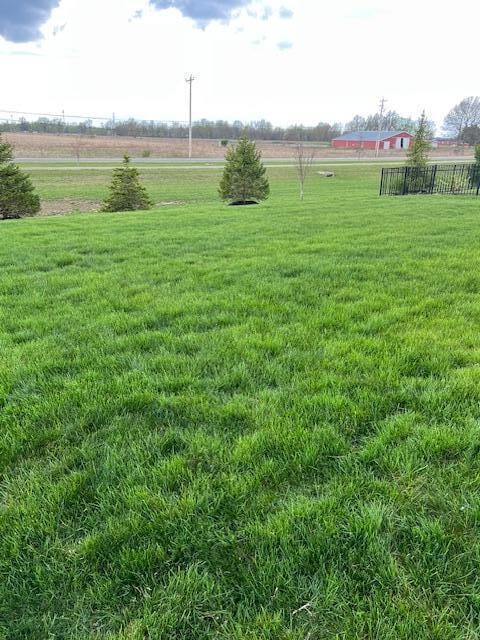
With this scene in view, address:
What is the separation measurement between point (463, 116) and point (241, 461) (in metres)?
103

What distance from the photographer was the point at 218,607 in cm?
151

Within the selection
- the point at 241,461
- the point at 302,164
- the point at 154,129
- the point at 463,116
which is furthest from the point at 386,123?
the point at 241,461

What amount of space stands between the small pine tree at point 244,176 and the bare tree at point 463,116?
83.1 m

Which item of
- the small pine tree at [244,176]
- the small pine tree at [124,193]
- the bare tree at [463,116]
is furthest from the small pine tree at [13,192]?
the bare tree at [463,116]

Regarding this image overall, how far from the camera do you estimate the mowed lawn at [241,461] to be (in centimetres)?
152

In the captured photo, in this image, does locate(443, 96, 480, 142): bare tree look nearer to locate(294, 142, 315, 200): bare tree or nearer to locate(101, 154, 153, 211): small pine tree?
locate(294, 142, 315, 200): bare tree

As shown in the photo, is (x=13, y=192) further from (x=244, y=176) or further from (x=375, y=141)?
(x=375, y=141)

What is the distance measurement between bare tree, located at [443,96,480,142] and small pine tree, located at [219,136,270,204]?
3271 inches

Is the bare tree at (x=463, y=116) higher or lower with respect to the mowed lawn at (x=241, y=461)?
Result: higher

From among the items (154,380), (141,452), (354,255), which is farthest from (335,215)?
(141,452)

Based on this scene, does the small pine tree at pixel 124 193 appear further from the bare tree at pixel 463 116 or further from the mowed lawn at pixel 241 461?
the bare tree at pixel 463 116

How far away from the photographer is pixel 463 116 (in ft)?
284

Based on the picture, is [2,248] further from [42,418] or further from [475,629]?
[475,629]

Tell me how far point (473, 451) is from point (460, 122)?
103073 millimetres
